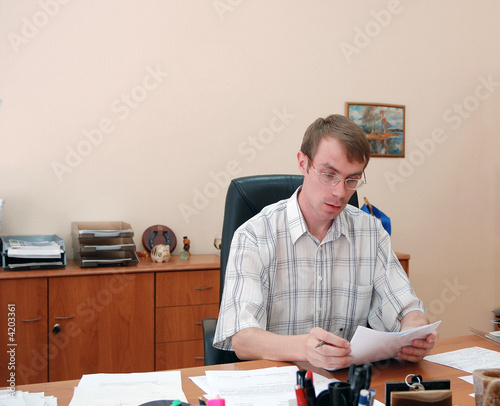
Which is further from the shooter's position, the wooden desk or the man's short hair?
the man's short hair

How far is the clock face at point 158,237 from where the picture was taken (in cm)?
298

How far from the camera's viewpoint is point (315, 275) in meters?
1.66

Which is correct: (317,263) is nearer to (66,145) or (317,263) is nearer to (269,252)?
(269,252)

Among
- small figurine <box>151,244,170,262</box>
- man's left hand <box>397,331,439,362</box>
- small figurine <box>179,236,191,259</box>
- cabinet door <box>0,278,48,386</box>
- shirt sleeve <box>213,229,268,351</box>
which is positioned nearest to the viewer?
man's left hand <box>397,331,439,362</box>

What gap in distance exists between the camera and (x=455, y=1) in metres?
3.79

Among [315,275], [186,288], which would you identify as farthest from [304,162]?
[186,288]

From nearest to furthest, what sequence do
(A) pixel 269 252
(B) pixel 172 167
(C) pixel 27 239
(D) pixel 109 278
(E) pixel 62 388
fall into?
(E) pixel 62 388 → (A) pixel 269 252 → (D) pixel 109 278 → (C) pixel 27 239 → (B) pixel 172 167

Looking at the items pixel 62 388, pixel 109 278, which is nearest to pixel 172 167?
pixel 109 278

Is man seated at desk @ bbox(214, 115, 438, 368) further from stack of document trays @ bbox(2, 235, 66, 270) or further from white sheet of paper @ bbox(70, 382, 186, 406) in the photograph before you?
stack of document trays @ bbox(2, 235, 66, 270)

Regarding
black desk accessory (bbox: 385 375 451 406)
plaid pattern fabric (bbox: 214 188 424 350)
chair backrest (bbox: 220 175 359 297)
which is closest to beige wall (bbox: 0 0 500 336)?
chair backrest (bbox: 220 175 359 297)

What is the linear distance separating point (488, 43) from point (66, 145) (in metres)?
3.22

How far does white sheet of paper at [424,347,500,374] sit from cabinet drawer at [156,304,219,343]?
58.3 inches

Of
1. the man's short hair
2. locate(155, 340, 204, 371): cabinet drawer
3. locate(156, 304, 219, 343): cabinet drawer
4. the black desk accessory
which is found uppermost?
the man's short hair

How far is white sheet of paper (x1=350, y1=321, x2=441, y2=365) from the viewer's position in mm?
1197
